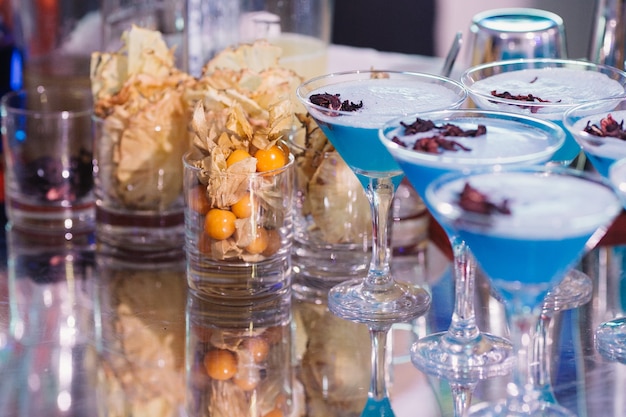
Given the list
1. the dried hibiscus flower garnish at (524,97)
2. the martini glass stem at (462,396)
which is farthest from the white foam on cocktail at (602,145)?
the martini glass stem at (462,396)

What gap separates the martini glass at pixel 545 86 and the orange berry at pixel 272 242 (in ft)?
1.07


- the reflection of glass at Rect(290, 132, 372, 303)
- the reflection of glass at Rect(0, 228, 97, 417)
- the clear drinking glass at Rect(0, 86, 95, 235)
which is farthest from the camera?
the clear drinking glass at Rect(0, 86, 95, 235)

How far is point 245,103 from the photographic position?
1626mm

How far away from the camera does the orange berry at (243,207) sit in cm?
152

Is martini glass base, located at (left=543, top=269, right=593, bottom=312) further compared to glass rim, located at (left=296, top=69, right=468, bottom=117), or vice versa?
martini glass base, located at (left=543, top=269, right=593, bottom=312)

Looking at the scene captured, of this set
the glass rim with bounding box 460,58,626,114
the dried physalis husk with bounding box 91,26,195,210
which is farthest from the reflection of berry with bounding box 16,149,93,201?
the glass rim with bounding box 460,58,626,114

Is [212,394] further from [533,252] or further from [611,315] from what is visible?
[611,315]

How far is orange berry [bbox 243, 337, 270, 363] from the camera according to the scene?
146cm

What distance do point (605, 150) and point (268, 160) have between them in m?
0.46

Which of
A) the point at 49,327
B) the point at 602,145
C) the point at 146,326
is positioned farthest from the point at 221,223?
the point at 602,145

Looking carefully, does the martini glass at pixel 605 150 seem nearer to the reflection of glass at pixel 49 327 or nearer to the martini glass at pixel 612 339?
the martini glass at pixel 612 339

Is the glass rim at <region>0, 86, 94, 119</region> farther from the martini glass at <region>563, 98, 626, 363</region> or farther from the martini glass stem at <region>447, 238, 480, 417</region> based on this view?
the martini glass at <region>563, 98, 626, 363</region>

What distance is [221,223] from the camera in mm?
1529

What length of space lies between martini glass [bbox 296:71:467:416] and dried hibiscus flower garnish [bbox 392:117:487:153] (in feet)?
0.26
